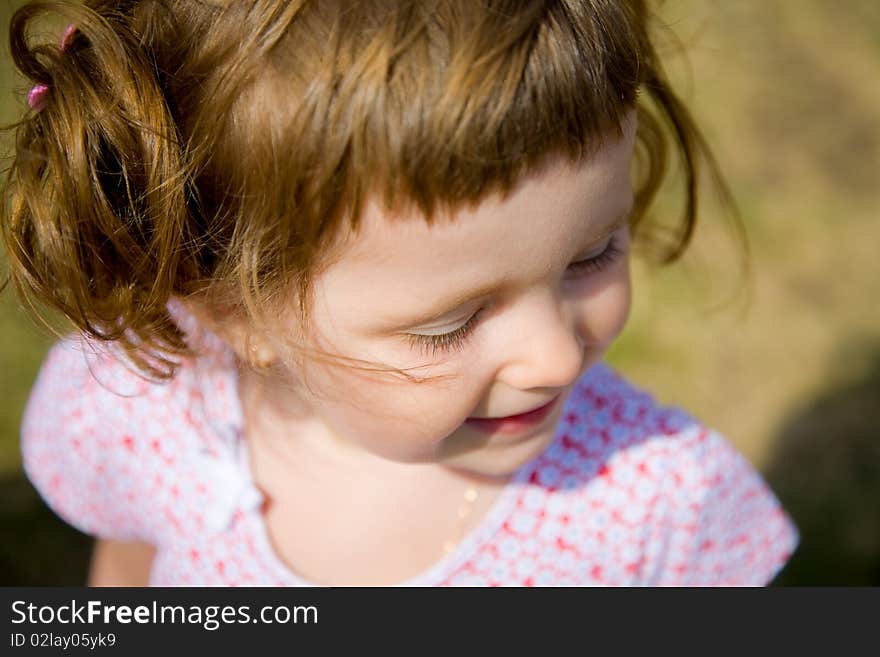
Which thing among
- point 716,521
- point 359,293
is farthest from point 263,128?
point 716,521

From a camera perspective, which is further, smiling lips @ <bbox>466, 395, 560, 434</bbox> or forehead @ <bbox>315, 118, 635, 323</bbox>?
smiling lips @ <bbox>466, 395, 560, 434</bbox>

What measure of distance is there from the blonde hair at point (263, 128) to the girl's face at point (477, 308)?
0.03 metres

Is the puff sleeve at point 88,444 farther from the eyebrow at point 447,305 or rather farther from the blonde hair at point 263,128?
the eyebrow at point 447,305

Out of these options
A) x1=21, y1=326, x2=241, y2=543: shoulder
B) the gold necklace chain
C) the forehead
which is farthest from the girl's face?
x1=21, y1=326, x2=241, y2=543: shoulder

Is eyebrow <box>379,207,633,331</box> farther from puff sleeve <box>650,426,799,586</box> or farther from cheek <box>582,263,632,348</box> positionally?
puff sleeve <box>650,426,799,586</box>

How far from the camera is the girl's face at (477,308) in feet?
3.31

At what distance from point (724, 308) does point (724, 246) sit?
0.71 feet

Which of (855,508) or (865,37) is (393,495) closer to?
(855,508)

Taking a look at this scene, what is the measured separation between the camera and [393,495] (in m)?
1.47

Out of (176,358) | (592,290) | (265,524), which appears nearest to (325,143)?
(592,290)

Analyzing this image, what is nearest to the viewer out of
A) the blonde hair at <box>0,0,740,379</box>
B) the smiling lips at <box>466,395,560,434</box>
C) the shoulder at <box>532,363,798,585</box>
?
the blonde hair at <box>0,0,740,379</box>

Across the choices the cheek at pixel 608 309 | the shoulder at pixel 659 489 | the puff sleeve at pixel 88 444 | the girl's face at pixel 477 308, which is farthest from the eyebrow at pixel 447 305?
the puff sleeve at pixel 88 444

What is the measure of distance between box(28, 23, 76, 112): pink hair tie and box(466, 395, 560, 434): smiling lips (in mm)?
601

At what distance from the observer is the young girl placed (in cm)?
98
